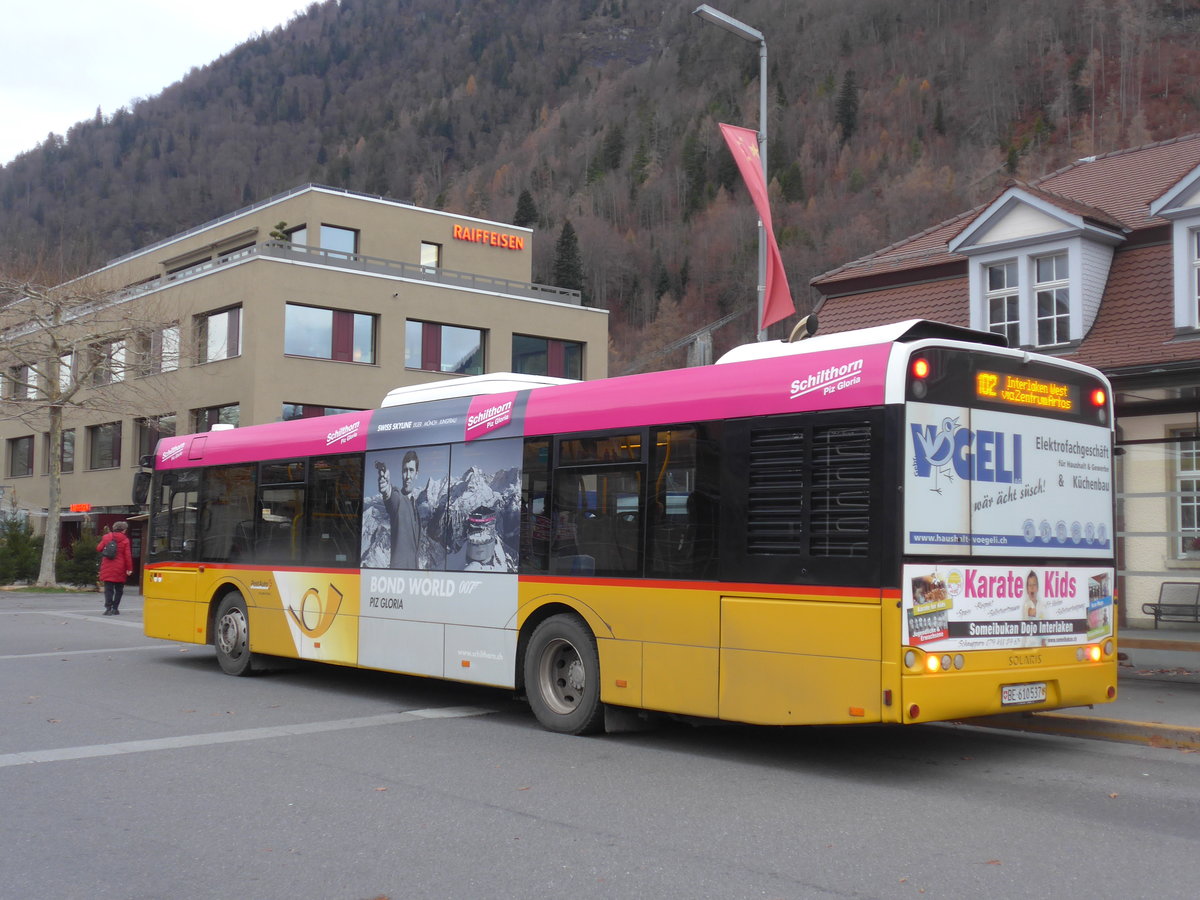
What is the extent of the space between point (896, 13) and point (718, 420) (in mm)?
144241

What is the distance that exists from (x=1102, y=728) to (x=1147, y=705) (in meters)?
1.50

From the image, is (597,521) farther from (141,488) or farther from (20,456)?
(20,456)

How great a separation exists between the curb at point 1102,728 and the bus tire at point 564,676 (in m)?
2.92

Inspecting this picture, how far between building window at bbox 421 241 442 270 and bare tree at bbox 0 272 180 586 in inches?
454

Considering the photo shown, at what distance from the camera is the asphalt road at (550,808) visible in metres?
5.59

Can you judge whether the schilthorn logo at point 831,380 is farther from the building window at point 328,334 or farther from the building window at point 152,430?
the building window at point 152,430

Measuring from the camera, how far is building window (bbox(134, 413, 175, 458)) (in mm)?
41369

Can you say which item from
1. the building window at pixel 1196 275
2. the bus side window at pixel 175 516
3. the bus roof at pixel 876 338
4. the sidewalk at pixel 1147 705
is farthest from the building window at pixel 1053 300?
the bus side window at pixel 175 516

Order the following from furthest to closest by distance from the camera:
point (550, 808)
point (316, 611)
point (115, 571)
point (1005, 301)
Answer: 1. point (115, 571)
2. point (1005, 301)
3. point (316, 611)
4. point (550, 808)

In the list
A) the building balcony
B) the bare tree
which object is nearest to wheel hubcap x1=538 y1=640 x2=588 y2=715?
the bare tree

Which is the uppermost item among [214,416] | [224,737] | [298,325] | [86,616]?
[298,325]

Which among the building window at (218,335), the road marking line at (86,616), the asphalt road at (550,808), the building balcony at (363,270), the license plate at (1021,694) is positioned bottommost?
the road marking line at (86,616)

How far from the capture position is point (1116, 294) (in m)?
16.0

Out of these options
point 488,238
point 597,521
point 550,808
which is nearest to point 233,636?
point 597,521
